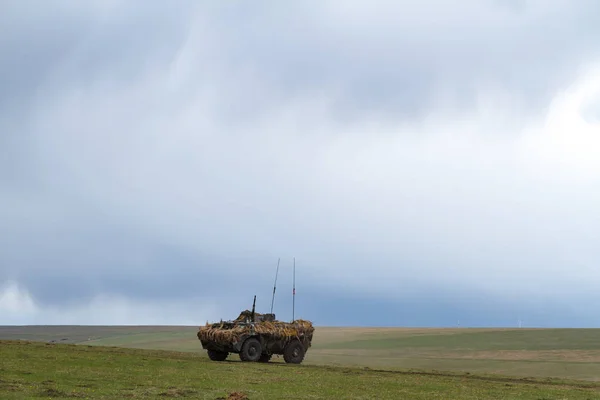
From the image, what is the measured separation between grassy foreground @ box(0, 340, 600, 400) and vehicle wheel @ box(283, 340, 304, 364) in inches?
293

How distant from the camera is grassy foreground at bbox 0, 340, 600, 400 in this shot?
73.3ft

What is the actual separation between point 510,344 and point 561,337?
7952 mm

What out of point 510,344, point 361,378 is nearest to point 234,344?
point 361,378

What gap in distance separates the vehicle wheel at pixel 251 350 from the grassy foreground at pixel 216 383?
5806 millimetres

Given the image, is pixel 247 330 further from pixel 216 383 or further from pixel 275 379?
pixel 216 383

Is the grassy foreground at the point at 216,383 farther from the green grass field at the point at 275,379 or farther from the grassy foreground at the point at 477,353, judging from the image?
the grassy foreground at the point at 477,353

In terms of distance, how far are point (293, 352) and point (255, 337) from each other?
269 cm

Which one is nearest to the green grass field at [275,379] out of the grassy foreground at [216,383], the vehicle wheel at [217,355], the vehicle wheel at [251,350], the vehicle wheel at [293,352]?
the grassy foreground at [216,383]

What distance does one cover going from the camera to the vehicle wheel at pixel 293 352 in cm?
4375

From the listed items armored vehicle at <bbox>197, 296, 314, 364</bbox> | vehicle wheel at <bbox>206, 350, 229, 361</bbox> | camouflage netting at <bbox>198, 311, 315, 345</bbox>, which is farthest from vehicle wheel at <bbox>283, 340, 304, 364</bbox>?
vehicle wheel at <bbox>206, 350, 229, 361</bbox>

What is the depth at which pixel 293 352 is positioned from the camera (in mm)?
43938

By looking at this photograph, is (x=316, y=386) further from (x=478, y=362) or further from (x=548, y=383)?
(x=478, y=362)

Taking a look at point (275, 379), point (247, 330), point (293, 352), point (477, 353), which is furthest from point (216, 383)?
point (477, 353)

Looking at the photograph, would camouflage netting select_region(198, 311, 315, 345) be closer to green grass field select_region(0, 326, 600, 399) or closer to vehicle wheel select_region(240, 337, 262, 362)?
Answer: vehicle wheel select_region(240, 337, 262, 362)
